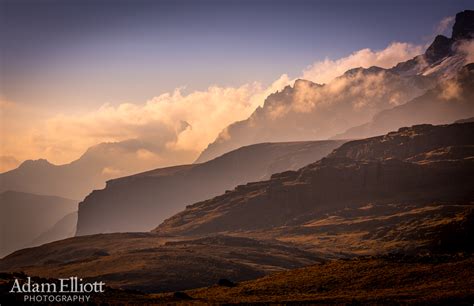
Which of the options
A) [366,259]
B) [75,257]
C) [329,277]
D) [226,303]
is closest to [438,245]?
[366,259]

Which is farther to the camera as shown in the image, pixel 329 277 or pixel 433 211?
pixel 433 211

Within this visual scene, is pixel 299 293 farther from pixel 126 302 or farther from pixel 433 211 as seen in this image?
pixel 433 211

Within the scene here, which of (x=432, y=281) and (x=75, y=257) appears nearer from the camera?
(x=432, y=281)

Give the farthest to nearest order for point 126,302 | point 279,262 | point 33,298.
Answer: point 279,262
point 126,302
point 33,298

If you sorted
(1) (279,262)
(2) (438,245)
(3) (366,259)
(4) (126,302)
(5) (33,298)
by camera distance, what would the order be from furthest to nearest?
(1) (279,262) → (2) (438,245) → (3) (366,259) → (4) (126,302) → (5) (33,298)

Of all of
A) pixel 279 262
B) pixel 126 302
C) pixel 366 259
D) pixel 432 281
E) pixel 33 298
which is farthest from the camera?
pixel 279 262

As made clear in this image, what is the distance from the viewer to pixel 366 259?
252 ft

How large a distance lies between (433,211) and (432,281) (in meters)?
143

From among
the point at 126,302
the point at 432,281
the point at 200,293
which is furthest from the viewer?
the point at 200,293

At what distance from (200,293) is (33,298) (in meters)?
22.4

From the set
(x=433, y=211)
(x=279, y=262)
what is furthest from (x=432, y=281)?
(x=433, y=211)

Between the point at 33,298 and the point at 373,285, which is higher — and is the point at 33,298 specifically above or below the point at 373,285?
above

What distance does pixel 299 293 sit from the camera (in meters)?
62.1

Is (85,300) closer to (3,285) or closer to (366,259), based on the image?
(3,285)
